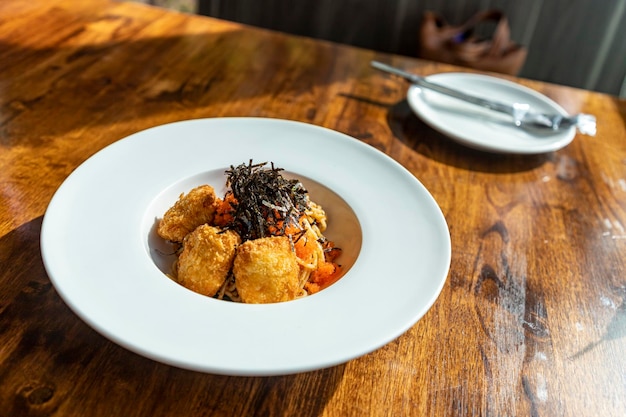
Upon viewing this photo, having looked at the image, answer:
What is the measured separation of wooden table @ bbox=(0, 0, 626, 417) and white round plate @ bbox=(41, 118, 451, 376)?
10cm

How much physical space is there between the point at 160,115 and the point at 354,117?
526mm

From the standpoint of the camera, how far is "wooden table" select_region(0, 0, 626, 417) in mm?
866

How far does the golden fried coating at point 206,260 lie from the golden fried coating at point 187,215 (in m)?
0.07

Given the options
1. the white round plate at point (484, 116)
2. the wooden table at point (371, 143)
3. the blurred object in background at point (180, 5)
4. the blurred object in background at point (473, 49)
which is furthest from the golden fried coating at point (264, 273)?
the blurred object in background at point (180, 5)

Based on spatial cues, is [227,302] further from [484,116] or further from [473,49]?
[473,49]

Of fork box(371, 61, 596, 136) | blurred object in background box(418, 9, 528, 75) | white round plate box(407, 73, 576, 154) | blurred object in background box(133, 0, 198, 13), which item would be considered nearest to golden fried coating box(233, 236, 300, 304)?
white round plate box(407, 73, 576, 154)

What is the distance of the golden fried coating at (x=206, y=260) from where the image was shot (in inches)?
38.3

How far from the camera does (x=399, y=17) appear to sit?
3738 millimetres

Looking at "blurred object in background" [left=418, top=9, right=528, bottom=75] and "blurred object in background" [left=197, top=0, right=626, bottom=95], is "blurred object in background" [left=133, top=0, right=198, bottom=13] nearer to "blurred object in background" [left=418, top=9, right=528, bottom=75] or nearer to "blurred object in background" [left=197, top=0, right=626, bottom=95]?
"blurred object in background" [left=197, top=0, right=626, bottom=95]

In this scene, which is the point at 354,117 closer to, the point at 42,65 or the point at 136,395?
the point at 42,65

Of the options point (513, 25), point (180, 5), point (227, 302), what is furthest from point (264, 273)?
point (180, 5)

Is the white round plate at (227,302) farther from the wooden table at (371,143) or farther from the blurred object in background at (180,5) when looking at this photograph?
the blurred object in background at (180,5)

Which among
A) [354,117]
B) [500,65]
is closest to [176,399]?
[354,117]

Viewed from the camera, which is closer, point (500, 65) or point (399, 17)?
point (500, 65)
